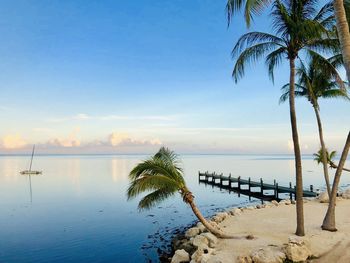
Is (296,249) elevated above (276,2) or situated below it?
below

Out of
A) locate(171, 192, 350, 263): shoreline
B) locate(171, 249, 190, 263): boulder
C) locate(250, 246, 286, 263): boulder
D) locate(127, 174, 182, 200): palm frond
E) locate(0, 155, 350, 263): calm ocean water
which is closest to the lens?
locate(250, 246, 286, 263): boulder

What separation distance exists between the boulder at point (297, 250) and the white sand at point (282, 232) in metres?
0.43

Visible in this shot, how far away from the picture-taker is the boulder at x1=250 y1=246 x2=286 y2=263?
10.3 m

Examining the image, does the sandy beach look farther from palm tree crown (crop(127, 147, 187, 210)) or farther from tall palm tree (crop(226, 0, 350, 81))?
tall palm tree (crop(226, 0, 350, 81))

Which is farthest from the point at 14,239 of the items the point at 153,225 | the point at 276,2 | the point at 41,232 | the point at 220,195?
the point at 220,195

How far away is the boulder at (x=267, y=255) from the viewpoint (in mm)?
10281

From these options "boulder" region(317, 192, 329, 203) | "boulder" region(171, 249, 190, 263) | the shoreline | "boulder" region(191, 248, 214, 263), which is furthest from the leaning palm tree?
"boulder" region(317, 192, 329, 203)

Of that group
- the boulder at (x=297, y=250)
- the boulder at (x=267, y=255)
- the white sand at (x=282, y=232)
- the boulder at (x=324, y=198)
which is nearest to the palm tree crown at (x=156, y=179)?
the white sand at (x=282, y=232)

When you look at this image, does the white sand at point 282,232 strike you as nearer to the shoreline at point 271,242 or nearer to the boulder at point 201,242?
the shoreline at point 271,242

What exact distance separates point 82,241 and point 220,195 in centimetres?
2590

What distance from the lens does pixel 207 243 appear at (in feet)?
41.6

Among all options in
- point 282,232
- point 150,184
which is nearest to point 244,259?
point 282,232

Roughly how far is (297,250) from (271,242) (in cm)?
142

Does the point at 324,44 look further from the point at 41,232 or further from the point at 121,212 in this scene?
the point at 121,212
